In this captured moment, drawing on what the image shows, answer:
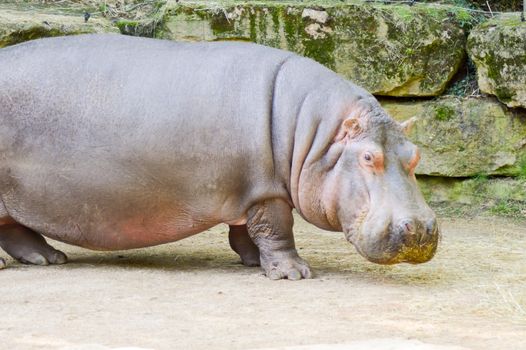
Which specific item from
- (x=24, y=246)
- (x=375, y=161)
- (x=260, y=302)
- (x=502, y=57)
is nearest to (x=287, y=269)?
(x=260, y=302)

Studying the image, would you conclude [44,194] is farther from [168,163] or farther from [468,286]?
[468,286]

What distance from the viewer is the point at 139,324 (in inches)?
196

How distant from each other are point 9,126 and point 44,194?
44 cm

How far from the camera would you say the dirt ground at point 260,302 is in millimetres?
4668

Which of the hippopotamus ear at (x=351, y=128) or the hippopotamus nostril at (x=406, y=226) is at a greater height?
the hippopotamus ear at (x=351, y=128)

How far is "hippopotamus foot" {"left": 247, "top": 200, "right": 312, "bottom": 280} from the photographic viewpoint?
6207 millimetres

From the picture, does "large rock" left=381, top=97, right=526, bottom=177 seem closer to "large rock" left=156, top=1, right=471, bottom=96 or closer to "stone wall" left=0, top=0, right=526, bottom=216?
"stone wall" left=0, top=0, right=526, bottom=216

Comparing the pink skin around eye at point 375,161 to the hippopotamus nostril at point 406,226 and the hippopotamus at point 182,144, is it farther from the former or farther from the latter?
the hippopotamus nostril at point 406,226

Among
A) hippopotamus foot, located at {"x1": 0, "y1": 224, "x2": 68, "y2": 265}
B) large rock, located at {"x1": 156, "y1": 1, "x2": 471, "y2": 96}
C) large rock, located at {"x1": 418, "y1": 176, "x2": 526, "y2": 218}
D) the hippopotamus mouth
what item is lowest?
large rock, located at {"x1": 418, "y1": 176, "x2": 526, "y2": 218}

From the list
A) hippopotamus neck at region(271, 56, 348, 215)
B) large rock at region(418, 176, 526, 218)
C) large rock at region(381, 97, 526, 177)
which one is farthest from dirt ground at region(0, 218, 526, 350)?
large rock at region(381, 97, 526, 177)

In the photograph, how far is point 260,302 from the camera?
18.0 feet

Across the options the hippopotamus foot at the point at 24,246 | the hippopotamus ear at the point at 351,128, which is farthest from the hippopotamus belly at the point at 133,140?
the hippopotamus ear at the point at 351,128

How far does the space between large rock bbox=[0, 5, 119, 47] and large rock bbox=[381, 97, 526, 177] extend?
2398 mm

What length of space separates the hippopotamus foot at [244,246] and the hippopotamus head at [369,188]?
24.1 inches
